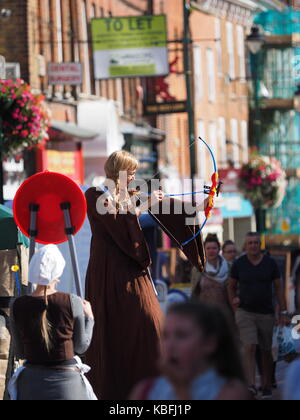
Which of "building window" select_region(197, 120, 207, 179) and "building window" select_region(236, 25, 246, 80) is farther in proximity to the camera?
"building window" select_region(236, 25, 246, 80)

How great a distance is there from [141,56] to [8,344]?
15454 millimetres

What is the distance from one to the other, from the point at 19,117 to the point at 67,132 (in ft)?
22.1

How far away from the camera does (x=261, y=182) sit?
3366cm

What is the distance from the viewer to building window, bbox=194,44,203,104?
1514 inches

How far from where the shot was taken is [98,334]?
7.89 meters

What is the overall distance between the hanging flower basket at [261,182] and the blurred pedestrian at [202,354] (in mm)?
29123

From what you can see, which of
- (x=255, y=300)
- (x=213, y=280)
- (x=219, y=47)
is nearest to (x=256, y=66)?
(x=219, y=47)

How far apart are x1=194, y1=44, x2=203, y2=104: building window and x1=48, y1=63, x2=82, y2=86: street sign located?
14820 millimetres

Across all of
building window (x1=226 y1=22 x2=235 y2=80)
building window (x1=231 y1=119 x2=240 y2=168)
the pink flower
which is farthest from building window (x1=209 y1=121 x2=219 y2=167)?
the pink flower

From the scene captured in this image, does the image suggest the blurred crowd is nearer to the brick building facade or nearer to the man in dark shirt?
the man in dark shirt

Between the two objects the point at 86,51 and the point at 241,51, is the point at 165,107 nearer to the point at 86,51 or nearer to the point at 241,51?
the point at 86,51
